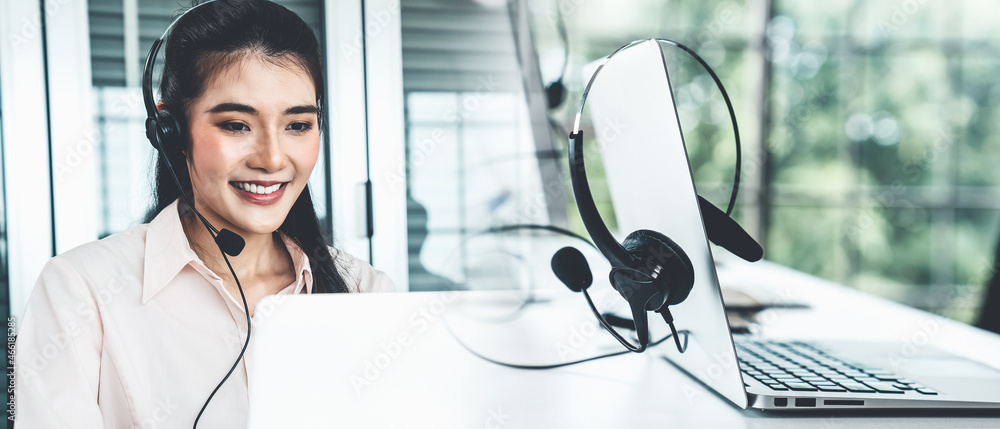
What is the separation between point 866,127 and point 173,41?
13.1 ft

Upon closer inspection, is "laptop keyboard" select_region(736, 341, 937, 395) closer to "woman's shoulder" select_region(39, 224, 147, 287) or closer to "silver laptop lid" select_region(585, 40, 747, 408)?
"silver laptop lid" select_region(585, 40, 747, 408)

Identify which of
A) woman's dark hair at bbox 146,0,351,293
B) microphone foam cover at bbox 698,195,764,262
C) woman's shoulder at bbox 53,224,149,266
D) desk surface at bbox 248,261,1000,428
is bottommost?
desk surface at bbox 248,261,1000,428

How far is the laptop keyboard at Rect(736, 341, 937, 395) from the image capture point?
1.72 ft

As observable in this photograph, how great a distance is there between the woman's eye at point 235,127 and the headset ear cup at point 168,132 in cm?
5

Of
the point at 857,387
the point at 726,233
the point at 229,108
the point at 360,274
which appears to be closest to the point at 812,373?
the point at 857,387

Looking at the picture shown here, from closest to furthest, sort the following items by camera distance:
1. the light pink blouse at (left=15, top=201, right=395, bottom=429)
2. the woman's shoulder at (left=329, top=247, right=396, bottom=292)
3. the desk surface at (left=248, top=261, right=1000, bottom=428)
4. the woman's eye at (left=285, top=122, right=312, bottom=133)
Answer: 1. the desk surface at (left=248, top=261, right=1000, bottom=428)
2. the light pink blouse at (left=15, top=201, right=395, bottom=429)
3. the woman's eye at (left=285, top=122, right=312, bottom=133)
4. the woman's shoulder at (left=329, top=247, right=396, bottom=292)

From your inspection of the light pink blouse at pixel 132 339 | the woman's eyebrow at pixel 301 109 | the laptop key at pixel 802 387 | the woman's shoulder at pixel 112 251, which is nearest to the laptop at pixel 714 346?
the laptop key at pixel 802 387

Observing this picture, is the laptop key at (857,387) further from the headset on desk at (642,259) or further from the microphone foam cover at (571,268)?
the microphone foam cover at (571,268)

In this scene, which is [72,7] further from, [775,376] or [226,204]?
[775,376]

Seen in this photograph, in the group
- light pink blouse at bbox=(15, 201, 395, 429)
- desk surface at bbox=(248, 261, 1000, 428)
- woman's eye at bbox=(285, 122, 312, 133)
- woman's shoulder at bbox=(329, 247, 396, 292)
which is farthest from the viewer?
woman's shoulder at bbox=(329, 247, 396, 292)

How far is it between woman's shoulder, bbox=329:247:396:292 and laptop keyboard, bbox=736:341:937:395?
49 centimetres

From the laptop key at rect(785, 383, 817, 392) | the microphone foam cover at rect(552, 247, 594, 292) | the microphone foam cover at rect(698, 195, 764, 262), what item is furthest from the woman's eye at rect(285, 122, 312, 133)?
the laptop key at rect(785, 383, 817, 392)

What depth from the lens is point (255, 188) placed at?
0.72 metres

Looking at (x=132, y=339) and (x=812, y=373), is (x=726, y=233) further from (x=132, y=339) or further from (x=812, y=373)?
(x=132, y=339)
